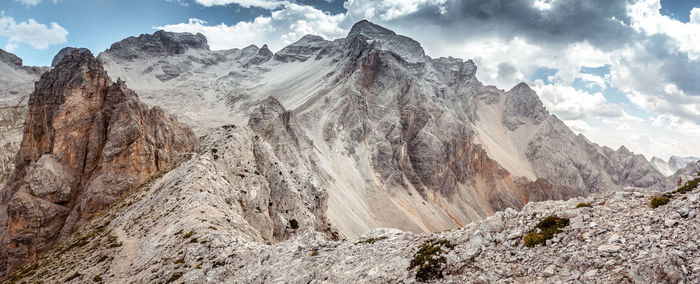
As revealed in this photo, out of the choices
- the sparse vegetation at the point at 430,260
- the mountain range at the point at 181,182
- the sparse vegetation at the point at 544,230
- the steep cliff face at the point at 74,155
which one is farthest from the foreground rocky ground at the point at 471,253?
the steep cliff face at the point at 74,155

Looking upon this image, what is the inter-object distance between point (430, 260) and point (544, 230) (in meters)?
4.04

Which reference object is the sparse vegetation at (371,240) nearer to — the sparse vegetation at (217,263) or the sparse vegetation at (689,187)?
the sparse vegetation at (217,263)

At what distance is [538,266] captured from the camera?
34.3ft

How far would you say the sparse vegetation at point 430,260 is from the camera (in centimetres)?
1214

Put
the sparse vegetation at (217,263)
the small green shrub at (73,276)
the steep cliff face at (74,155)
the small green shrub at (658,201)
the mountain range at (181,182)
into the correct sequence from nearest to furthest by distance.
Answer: the small green shrub at (658,201) → the sparse vegetation at (217,263) → the small green shrub at (73,276) → the mountain range at (181,182) → the steep cliff face at (74,155)

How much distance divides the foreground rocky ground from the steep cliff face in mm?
36887

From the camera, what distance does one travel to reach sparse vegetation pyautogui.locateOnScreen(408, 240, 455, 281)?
39.8ft

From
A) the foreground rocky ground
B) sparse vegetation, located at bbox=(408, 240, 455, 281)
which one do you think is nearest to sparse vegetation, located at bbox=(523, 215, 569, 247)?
the foreground rocky ground

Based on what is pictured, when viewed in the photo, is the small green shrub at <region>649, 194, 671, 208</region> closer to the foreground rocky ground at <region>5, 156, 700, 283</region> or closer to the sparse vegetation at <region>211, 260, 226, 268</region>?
the foreground rocky ground at <region>5, 156, 700, 283</region>

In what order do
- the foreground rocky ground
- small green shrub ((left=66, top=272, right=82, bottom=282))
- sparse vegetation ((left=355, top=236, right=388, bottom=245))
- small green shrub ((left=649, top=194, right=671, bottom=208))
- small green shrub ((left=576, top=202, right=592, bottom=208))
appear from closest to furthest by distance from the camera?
the foreground rocky ground
small green shrub ((left=649, top=194, right=671, bottom=208))
small green shrub ((left=576, top=202, right=592, bottom=208))
sparse vegetation ((left=355, top=236, right=388, bottom=245))
small green shrub ((left=66, top=272, right=82, bottom=282))

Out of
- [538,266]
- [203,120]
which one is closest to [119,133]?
[538,266]

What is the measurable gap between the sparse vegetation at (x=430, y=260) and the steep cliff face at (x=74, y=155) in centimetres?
5711

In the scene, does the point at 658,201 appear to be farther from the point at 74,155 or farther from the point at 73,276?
the point at 74,155

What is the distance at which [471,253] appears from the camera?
39.3 feet
